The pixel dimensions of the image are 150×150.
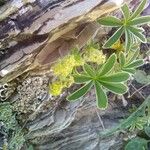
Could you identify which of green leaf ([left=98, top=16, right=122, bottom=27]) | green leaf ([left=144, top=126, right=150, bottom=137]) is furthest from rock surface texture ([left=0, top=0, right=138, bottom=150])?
green leaf ([left=144, top=126, right=150, bottom=137])

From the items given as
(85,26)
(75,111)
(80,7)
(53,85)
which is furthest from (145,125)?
(80,7)

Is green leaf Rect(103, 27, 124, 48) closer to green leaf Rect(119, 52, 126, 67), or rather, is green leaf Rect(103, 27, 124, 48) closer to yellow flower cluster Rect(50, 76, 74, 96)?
green leaf Rect(119, 52, 126, 67)

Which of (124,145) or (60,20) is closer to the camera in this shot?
(60,20)

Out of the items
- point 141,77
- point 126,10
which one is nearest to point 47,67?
point 126,10

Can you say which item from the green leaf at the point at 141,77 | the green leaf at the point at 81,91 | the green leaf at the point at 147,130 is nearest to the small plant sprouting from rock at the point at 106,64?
the green leaf at the point at 81,91

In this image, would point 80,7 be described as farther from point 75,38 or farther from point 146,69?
point 146,69

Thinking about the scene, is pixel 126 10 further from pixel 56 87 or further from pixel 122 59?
pixel 56 87

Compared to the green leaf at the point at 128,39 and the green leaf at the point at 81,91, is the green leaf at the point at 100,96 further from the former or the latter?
the green leaf at the point at 128,39
